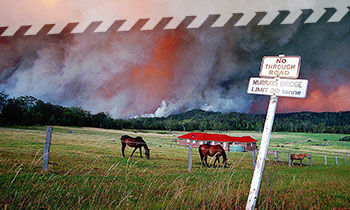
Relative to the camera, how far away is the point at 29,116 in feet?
63.8

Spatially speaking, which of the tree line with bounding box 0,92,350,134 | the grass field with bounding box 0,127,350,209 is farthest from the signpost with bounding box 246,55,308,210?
the tree line with bounding box 0,92,350,134

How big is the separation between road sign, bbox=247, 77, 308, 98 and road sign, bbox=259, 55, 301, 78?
106mm

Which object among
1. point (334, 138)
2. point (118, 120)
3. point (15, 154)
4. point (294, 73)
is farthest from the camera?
point (334, 138)

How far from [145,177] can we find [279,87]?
540 centimetres

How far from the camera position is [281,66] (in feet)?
11.2

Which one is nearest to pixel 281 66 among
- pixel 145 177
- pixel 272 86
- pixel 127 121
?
pixel 272 86

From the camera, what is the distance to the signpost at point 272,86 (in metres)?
3.18

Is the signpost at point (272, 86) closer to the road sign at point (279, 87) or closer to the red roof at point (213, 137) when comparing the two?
the road sign at point (279, 87)

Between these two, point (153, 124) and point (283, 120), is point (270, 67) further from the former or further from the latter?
point (283, 120)

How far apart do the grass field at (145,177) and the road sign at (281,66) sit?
1.79 m

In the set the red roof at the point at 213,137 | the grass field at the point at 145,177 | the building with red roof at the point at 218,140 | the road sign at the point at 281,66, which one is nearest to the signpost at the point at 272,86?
the road sign at the point at 281,66

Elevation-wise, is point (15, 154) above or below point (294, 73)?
below

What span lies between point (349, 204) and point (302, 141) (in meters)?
41.5

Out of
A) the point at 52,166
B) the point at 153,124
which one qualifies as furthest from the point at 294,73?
the point at 153,124
